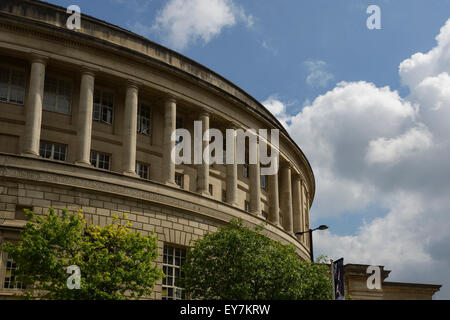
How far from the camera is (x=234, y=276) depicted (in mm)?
25688

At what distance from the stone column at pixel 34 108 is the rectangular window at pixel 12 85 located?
3.97 feet

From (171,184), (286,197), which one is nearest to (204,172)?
(171,184)

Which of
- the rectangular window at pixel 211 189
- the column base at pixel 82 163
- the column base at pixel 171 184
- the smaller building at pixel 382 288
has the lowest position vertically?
the smaller building at pixel 382 288

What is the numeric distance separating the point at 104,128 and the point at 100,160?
2041 millimetres

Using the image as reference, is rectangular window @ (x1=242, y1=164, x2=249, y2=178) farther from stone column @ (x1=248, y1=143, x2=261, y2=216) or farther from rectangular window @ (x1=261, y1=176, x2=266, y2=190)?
rectangular window @ (x1=261, y1=176, x2=266, y2=190)

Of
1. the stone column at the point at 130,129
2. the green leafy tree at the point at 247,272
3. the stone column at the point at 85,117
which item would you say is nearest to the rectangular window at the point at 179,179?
the stone column at the point at 130,129

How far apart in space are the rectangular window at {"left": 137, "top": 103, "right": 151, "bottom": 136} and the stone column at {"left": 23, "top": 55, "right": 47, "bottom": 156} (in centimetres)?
664

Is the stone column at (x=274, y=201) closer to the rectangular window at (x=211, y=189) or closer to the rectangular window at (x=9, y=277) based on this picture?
the rectangular window at (x=211, y=189)

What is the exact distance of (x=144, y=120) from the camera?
37.1 m

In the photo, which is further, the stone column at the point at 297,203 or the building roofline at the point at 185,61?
the stone column at the point at 297,203

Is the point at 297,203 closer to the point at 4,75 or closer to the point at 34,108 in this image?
the point at 34,108

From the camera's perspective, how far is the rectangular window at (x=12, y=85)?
32.2 meters
